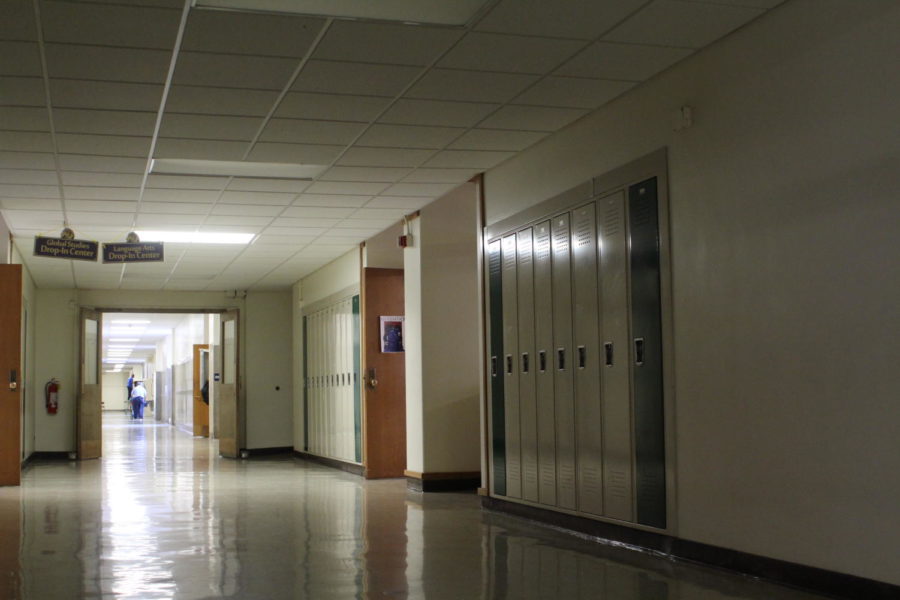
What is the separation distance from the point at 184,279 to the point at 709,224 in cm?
1148

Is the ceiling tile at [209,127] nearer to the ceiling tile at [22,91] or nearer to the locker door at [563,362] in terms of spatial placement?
the ceiling tile at [22,91]

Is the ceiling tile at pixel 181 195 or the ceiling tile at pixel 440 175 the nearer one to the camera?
the ceiling tile at pixel 440 175

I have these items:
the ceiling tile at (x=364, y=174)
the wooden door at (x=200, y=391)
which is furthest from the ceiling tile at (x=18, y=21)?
the wooden door at (x=200, y=391)

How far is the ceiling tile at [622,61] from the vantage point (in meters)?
5.57

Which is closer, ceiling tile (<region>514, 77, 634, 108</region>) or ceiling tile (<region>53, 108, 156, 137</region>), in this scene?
ceiling tile (<region>514, 77, 634, 108</region>)

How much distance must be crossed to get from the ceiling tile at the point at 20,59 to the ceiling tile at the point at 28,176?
97.9 inches

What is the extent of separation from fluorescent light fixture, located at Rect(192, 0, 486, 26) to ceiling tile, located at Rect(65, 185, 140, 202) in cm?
433

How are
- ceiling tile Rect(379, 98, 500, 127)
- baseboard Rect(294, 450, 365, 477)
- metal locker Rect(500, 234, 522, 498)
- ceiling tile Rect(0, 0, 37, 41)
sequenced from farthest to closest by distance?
baseboard Rect(294, 450, 365, 477) < metal locker Rect(500, 234, 522, 498) < ceiling tile Rect(379, 98, 500, 127) < ceiling tile Rect(0, 0, 37, 41)

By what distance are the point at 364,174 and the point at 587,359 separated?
2730 millimetres

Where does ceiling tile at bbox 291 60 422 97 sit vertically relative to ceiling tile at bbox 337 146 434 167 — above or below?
above

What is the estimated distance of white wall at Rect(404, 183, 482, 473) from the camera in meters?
10.3

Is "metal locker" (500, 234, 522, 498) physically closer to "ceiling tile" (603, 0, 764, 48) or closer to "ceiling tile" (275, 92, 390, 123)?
"ceiling tile" (275, 92, 390, 123)

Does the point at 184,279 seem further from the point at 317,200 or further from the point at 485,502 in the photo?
the point at 485,502

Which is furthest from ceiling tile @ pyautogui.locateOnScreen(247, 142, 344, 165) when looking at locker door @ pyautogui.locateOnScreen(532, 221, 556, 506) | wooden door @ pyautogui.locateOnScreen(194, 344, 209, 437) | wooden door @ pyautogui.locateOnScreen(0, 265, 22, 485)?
wooden door @ pyautogui.locateOnScreen(194, 344, 209, 437)
